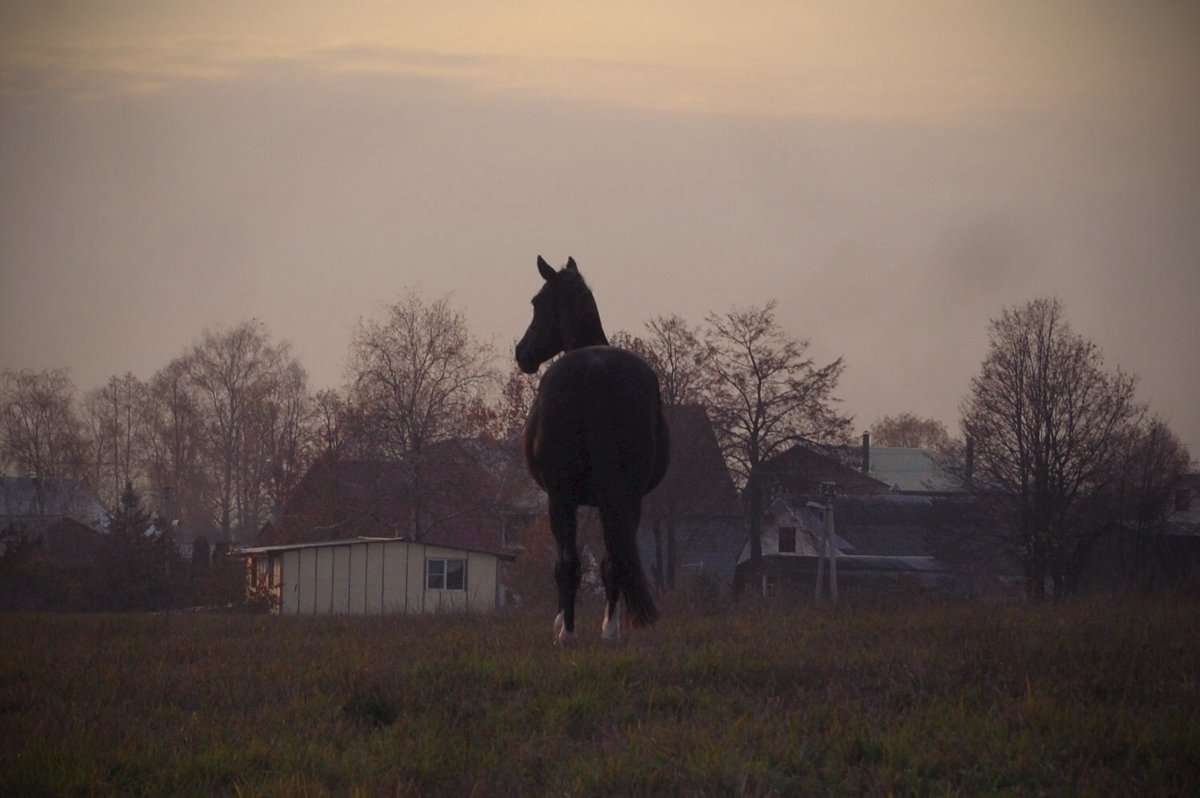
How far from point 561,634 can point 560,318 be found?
2.81 m

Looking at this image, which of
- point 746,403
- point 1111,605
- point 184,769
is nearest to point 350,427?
point 746,403

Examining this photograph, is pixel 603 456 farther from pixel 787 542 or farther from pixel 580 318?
pixel 787 542

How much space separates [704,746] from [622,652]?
2644 mm

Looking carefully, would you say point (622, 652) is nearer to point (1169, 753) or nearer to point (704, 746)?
point (704, 746)

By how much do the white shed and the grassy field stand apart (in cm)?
2847

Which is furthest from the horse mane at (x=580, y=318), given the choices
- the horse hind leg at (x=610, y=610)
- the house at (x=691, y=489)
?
→ the house at (x=691, y=489)

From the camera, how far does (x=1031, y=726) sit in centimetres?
586

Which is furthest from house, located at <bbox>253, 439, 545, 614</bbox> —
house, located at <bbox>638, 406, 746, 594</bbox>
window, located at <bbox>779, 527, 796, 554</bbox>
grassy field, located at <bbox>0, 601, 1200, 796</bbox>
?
grassy field, located at <bbox>0, 601, 1200, 796</bbox>

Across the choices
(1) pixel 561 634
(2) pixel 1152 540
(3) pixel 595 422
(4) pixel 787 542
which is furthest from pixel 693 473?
(3) pixel 595 422

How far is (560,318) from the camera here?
10.8m

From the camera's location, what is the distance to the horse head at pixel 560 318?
10742 mm

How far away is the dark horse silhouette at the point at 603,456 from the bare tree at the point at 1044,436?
36.8 m

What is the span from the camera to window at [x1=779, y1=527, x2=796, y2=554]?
234 ft

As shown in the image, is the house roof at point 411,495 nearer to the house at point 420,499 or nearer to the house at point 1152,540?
the house at point 420,499
